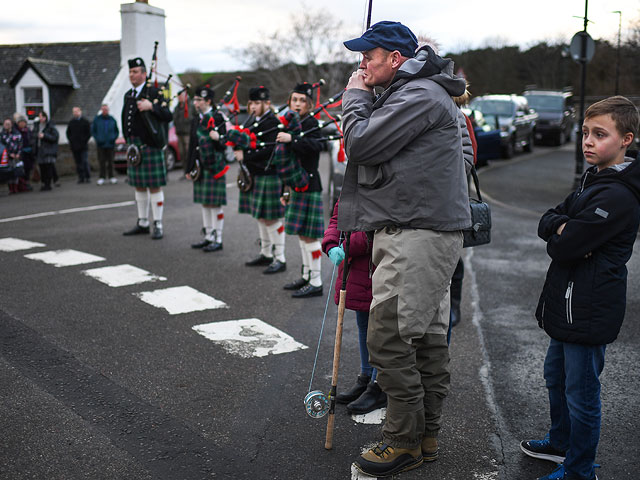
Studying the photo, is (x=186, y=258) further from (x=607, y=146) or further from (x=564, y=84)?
(x=564, y=84)

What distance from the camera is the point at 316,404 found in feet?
11.9

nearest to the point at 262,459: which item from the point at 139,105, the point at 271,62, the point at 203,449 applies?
the point at 203,449

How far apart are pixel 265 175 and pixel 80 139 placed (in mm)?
11129

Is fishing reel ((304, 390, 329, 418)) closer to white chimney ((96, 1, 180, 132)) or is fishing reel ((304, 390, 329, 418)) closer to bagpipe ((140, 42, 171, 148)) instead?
bagpipe ((140, 42, 171, 148))

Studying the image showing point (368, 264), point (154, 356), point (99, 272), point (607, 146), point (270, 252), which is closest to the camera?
point (607, 146)

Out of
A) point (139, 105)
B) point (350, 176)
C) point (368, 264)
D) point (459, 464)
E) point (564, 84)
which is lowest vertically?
point (459, 464)

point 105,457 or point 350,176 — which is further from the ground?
point 350,176

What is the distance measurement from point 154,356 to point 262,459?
5.85 feet

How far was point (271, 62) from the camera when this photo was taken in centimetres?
4925

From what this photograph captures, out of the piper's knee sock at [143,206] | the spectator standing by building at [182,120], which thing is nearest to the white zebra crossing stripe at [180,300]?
the piper's knee sock at [143,206]

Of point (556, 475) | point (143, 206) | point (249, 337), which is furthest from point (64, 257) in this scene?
point (556, 475)

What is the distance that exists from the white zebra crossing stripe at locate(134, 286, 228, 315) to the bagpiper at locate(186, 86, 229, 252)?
6.57 feet

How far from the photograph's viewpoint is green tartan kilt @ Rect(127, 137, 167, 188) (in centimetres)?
963

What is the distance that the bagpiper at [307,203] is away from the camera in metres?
6.75
